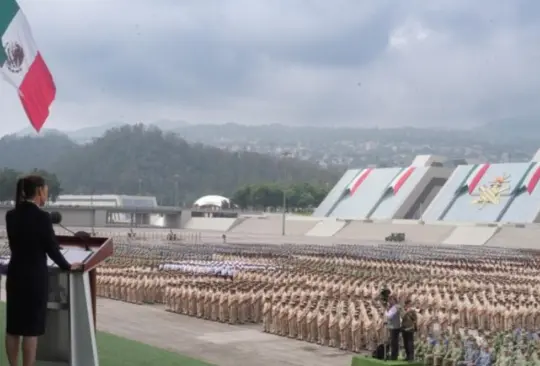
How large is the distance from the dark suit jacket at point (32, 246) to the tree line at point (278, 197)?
120 m

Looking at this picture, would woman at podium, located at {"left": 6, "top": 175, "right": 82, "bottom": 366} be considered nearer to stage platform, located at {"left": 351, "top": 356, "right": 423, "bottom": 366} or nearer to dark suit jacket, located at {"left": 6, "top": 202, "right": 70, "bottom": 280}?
dark suit jacket, located at {"left": 6, "top": 202, "right": 70, "bottom": 280}

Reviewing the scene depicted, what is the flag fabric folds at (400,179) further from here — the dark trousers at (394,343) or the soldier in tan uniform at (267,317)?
the dark trousers at (394,343)

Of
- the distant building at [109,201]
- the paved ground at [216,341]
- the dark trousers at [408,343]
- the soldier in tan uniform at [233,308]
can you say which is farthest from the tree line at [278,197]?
the dark trousers at [408,343]

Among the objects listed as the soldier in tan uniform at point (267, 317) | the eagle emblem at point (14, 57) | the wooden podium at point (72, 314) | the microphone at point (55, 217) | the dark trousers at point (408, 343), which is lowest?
the soldier in tan uniform at point (267, 317)

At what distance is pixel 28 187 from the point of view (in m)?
4.17

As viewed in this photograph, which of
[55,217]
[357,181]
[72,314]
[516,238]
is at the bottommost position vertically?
[72,314]

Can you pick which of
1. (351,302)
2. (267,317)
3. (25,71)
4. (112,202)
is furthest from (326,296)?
(112,202)

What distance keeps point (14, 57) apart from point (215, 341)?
771cm

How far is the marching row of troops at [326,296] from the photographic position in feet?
42.6

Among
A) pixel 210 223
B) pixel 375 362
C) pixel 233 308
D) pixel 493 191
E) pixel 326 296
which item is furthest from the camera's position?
pixel 210 223

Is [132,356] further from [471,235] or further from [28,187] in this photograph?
[471,235]

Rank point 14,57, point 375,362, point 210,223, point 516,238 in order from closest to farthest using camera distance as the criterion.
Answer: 1. point 14,57
2. point 375,362
3. point 516,238
4. point 210,223

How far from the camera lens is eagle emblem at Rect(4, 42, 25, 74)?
597 cm

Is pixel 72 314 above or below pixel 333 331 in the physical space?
above
